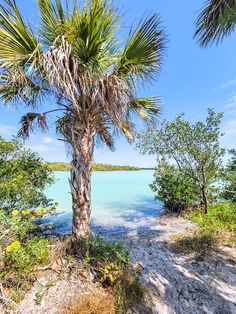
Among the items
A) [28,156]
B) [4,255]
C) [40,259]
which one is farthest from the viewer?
[28,156]

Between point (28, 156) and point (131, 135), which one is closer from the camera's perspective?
point (131, 135)

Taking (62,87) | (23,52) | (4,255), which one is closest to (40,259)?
(4,255)

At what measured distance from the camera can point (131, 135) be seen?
14.7ft

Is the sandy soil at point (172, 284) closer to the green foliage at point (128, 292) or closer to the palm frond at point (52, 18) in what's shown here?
the green foliage at point (128, 292)

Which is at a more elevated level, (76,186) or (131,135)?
(131,135)

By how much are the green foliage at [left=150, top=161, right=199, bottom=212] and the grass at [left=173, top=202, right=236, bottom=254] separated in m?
1.00

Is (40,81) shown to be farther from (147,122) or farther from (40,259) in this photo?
(40,259)

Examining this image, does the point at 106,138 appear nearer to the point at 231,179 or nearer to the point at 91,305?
the point at 91,305

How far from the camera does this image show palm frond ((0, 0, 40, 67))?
251 centimetres

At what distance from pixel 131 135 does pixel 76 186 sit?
199cm

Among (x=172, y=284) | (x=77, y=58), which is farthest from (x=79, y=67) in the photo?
(x=172, y=284)

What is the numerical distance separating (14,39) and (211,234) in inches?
→ 226

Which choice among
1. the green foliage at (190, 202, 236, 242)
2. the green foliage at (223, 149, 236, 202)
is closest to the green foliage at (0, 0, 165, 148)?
the green foliage at (190, 202, 236, 242)

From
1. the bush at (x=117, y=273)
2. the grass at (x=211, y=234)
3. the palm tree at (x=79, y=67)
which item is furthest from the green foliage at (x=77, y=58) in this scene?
the grass at (x=211, y=234)
